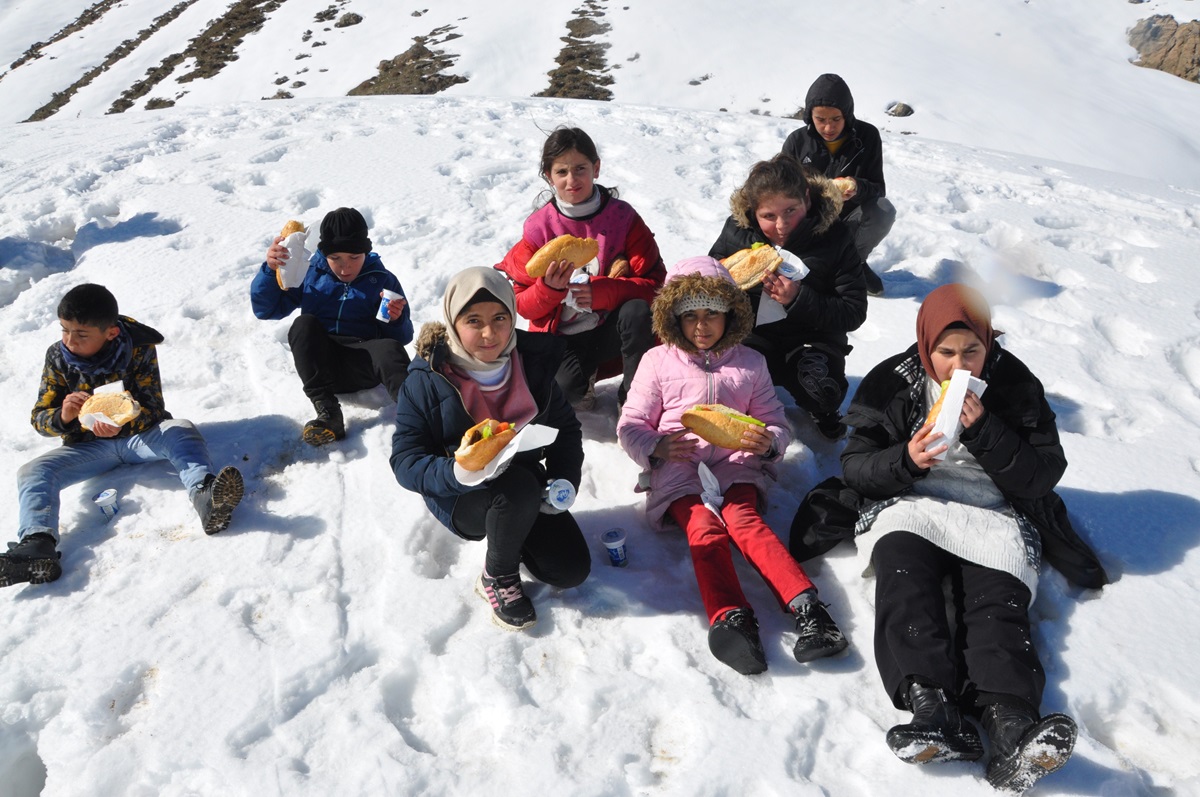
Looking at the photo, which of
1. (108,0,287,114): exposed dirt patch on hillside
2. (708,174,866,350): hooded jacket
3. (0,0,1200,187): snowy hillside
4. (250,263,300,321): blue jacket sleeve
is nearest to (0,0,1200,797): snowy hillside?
(250,263,300,321): blue jacket sleeve

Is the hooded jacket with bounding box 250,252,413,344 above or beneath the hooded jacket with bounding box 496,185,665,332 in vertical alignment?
beneath

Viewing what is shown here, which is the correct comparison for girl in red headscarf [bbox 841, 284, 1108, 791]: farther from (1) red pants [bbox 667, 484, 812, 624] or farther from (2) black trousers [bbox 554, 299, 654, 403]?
(2) black trousers [bbox 554, 299, 654, 403]

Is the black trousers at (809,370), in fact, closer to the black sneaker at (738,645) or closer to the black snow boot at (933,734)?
the black sneaker at (738,645)

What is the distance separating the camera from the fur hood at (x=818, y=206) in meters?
4.05

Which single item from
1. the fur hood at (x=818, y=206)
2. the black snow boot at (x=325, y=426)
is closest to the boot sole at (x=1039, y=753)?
the fur hood at (x=818, y=206)

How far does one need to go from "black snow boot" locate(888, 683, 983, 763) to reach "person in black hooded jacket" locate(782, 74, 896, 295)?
365cm

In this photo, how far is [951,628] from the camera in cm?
280

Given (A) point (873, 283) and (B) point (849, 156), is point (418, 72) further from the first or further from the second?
(A) point (873, 283)

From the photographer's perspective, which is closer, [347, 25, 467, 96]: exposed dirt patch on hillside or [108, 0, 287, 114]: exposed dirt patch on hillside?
[347, 25, 467, 96]: exposed dirt patch on hillside

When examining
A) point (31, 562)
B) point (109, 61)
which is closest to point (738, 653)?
point (31, 562)

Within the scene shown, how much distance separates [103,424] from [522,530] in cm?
226

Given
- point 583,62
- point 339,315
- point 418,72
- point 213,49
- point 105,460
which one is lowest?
point 213,49

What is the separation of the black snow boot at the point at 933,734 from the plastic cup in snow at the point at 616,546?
1.28m

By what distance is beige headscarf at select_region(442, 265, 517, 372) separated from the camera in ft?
9.57
